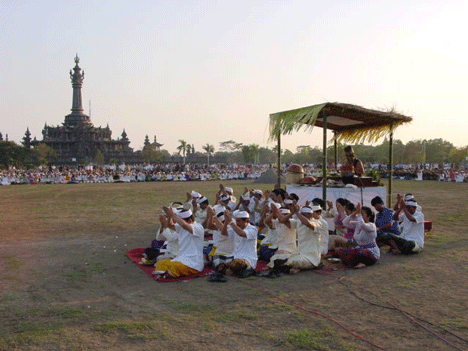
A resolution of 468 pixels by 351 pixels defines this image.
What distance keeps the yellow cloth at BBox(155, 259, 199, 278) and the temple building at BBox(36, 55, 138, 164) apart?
68.8 m

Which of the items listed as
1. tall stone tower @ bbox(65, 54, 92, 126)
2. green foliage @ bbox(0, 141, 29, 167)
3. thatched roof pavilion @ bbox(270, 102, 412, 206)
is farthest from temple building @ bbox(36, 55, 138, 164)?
thatched roof pavilion @ bbox(270, 102, 412, 206)

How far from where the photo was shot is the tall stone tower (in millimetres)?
80500

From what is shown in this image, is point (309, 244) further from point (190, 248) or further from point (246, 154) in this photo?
point (246, 154)

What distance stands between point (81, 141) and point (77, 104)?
10139 millimetres

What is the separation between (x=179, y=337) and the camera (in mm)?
4711

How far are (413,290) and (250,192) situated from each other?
5.60 m

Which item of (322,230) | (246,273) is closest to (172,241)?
(246,273)

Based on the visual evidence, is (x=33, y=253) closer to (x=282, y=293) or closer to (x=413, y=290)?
(x=282, y=293)

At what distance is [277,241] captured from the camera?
8094 mm

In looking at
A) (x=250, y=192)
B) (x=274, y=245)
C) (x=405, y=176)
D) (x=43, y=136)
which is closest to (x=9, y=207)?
(x=250, y=192)

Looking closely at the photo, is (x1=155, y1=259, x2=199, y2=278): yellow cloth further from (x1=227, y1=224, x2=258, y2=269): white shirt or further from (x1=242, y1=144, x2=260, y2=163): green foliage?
(x1=242, y1=144, x2=260, y2=163): green foliage

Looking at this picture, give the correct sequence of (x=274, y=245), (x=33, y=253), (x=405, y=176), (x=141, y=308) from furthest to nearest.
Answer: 1. (x=405, y=176)
2. (x=33, y=253)
3. (x=274, y=245)
4. (x=141, y=308)

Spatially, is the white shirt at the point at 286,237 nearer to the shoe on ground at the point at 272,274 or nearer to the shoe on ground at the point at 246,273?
the shoe on ground at the point at 272,274

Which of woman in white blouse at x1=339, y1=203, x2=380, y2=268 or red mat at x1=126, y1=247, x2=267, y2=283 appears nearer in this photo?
red mat at x1=126, y1=247, x2=267, y2=283
